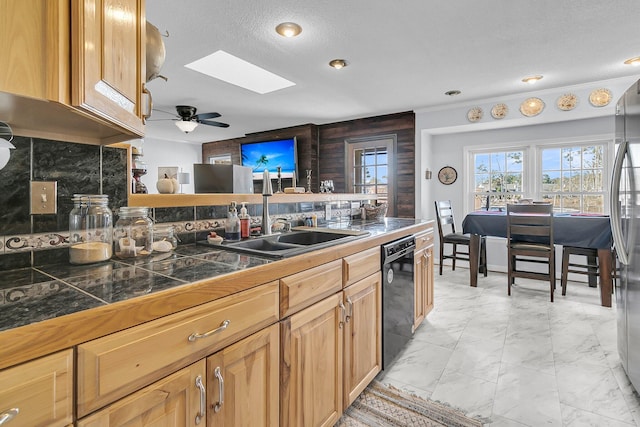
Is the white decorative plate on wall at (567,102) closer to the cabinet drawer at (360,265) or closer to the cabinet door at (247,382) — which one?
the cabinet drawer at (360,265)

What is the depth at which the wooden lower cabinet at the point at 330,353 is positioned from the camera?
1208 mm

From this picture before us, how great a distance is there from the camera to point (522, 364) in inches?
85.2

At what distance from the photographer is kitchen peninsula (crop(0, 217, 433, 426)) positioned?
0.62 metres

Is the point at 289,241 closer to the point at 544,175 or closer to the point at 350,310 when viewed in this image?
the point at 350,310

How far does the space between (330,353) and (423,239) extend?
1.45 metres

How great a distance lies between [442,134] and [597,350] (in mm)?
3668

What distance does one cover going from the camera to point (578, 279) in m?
4.16

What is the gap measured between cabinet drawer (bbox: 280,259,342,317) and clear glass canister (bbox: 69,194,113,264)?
653mm

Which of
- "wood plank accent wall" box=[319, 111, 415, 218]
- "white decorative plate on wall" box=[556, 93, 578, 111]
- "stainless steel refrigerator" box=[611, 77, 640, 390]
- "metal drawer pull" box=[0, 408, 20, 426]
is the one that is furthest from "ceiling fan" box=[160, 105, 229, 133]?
"white decorative plate on wall" box=[556, 93, 578, 111]

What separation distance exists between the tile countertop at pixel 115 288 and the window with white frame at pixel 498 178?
4.44 meters

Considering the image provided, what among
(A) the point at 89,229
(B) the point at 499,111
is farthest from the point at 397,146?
(A) the point at 89,229

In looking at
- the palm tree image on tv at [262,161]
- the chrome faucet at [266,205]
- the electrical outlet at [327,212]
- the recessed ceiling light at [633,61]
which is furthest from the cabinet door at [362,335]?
the palm tree image on tv at [262,161]

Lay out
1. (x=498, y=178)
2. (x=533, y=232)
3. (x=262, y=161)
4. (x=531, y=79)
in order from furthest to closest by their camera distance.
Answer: (x=262, y=161), (x=498, y=178), (x=531, y=79), (x=533, y=232)

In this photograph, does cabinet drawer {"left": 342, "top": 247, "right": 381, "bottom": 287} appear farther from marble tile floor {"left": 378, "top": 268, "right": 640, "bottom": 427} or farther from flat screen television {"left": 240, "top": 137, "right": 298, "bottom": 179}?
flat screen television {"left": 240, "top": 137, "right": 298, "bottom": 179}
